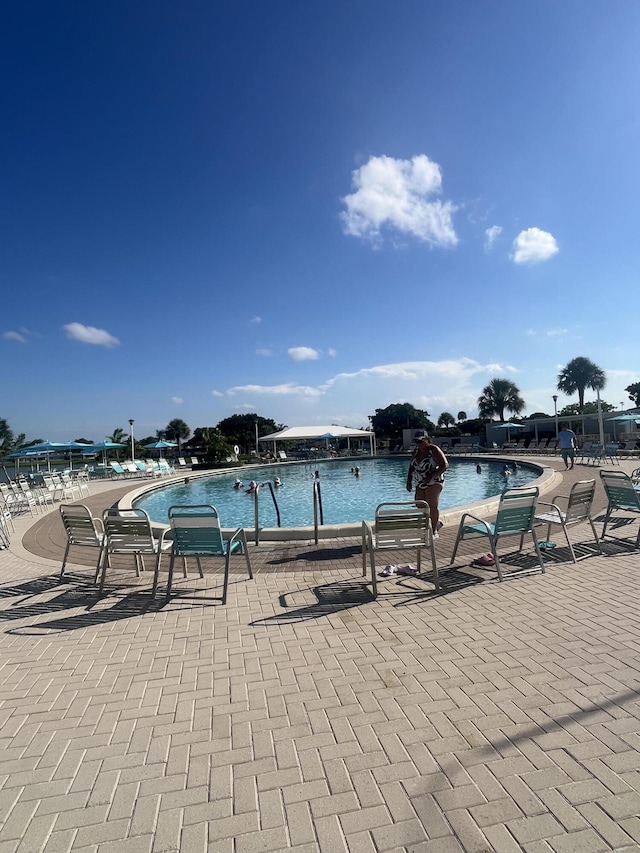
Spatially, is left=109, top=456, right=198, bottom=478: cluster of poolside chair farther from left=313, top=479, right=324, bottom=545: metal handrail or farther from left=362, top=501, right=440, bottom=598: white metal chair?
left=362, top=501, right=440, bottom=598: white metal chair

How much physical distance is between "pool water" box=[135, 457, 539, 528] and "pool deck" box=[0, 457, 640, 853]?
600 centimetres

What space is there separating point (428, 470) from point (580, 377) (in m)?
50.9

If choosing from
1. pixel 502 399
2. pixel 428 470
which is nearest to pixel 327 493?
pixel 428 470

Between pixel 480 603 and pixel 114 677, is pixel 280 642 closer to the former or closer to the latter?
pixel 114 677

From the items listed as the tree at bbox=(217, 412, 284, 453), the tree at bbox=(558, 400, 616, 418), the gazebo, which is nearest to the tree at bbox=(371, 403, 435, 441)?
the tree at bbox=(558, 400, 616, 418)

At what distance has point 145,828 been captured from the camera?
1.87 metres

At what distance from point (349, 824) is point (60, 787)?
4.60ft

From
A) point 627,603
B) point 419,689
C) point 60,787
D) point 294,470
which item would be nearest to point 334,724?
point 419,689

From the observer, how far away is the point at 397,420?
204ft

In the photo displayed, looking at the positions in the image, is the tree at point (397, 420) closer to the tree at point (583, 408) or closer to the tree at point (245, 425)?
the tree at point (583, 408)

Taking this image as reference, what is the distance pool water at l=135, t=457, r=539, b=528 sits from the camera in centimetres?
1198

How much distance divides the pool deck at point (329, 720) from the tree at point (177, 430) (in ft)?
253

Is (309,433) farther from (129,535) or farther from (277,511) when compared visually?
(129,535)

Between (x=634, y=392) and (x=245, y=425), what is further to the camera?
(x=245, y=425)
